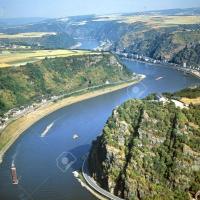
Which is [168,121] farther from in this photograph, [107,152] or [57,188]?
[57,188]

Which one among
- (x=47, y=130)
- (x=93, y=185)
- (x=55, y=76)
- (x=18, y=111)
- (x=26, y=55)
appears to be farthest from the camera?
(x=26, y=55)

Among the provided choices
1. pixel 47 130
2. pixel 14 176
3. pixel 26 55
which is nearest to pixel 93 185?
pixel 14 176

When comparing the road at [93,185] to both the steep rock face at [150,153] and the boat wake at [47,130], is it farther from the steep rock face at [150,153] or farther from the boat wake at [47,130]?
the boat wake at [47,130]

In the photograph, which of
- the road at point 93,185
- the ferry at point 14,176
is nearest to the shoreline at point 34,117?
the ferry at point 14,176

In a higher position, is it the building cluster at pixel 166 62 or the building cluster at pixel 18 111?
the building cluster at pixel 18 111

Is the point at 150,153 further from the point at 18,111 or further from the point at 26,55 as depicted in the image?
the point at 26,55

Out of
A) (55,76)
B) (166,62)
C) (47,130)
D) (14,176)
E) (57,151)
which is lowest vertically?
(166,62)

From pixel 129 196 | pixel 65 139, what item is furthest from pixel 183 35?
pixel 129 196
